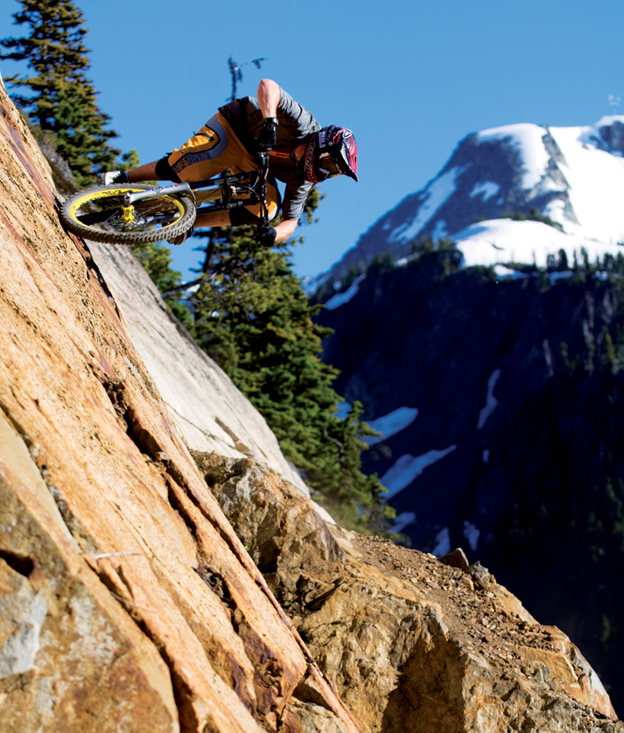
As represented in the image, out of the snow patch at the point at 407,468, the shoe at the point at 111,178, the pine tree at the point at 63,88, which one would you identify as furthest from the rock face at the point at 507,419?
the shoe at the point at 111,178

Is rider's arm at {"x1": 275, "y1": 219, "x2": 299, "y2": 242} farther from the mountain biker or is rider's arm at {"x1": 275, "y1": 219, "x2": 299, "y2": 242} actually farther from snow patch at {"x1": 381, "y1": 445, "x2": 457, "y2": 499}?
snow patch at {"x1": 381, "y1": 445, "x2": 457, "y2": 499}

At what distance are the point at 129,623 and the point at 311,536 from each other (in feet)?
16.1

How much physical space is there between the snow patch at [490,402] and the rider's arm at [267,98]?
13029 centimetres

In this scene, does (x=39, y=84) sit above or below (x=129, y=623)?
above

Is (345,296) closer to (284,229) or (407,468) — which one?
(407,468)

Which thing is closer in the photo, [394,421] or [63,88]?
[63,88]

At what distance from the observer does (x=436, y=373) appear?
5945 inches

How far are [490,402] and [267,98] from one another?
13272cm

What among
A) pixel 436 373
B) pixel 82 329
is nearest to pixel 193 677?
pixel 82 329

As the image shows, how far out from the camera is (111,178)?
8.09 m

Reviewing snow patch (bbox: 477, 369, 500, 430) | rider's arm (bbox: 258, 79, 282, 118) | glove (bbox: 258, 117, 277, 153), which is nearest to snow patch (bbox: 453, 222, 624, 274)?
snow patch (bbox: 477, 369, 500, 430)

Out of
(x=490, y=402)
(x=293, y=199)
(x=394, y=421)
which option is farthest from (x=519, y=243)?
(x=293, y=199)

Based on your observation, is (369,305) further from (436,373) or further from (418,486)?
(418,486)

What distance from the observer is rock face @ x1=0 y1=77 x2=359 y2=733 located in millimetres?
3418
